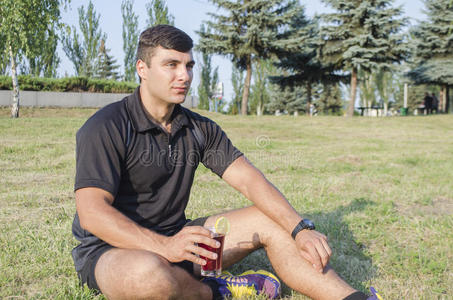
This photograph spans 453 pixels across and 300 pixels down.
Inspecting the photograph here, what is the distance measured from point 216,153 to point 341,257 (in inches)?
58.3

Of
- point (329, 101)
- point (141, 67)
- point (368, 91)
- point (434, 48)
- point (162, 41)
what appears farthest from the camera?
point (368, 91)

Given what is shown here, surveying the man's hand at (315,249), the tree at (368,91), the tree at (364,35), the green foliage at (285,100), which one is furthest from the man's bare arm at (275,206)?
the tree at (368,91)

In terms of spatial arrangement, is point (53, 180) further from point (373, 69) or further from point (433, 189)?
point (373, 69)

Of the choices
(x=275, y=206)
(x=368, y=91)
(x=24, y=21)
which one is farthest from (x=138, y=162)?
(x=368, y=91)

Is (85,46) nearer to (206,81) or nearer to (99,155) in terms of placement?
(206,81)

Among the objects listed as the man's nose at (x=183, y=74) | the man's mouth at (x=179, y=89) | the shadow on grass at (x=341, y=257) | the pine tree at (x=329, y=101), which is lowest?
the shadow on grass at (x=341, y=257)

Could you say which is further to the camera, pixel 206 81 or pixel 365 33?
pixel 206 81

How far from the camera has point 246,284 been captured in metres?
2.59

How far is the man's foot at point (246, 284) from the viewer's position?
2.56 metres

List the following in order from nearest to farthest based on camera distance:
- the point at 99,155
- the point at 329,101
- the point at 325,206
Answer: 1. the point at 99,155
2. the point at 325,206
3. the point at 329,101

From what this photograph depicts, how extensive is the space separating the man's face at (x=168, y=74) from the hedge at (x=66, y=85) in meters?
21.6

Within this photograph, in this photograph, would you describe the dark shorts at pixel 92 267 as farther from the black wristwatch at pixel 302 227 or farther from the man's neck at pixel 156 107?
the man's neck at pixel 156 107

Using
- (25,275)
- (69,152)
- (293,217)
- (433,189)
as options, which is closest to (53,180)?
(69,152)

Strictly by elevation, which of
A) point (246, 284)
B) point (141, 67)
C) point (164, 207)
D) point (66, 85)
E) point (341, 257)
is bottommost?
point (341, 257)
